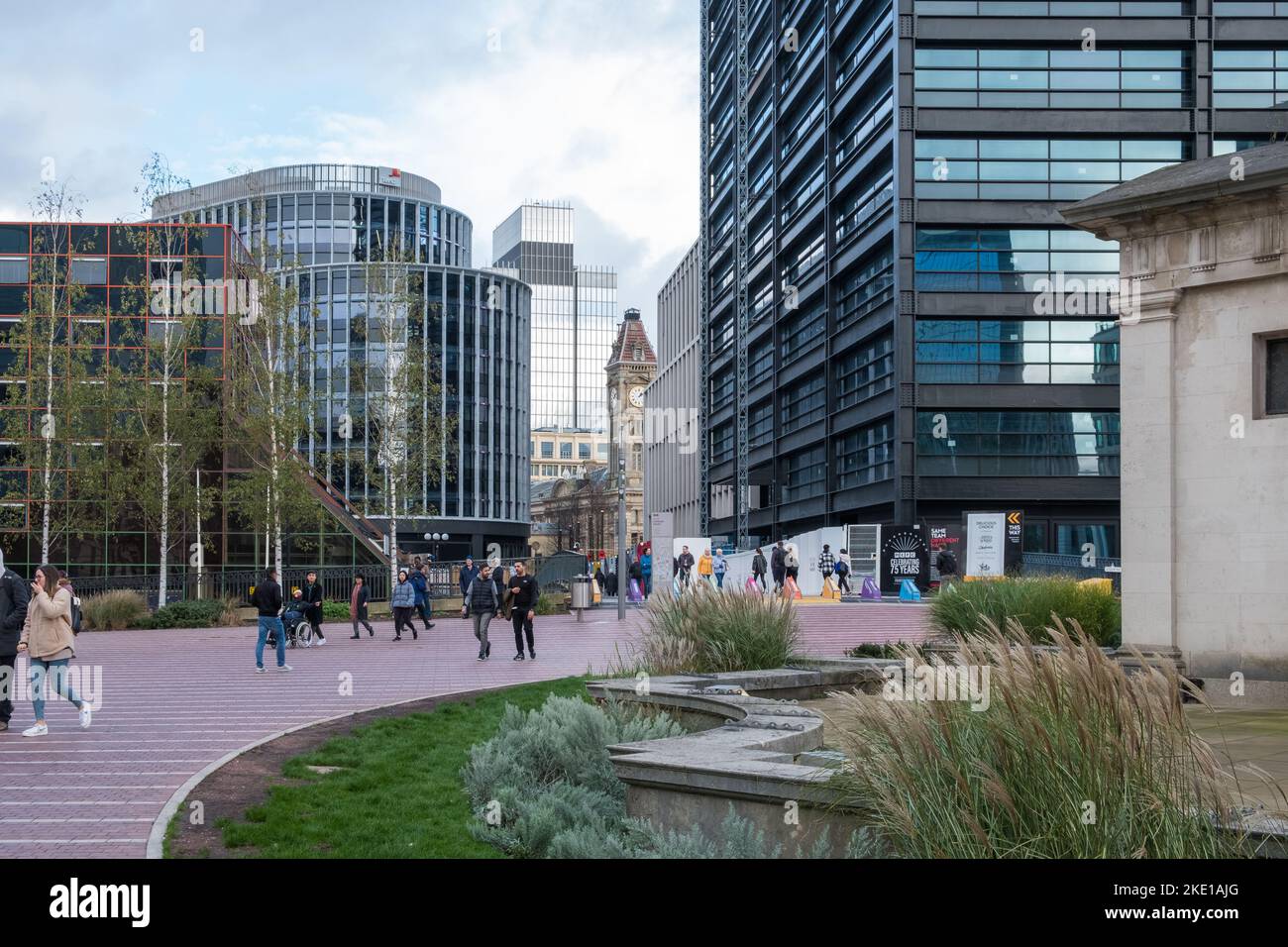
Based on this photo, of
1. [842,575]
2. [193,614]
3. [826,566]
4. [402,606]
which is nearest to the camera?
[402,606]

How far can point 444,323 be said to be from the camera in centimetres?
10088

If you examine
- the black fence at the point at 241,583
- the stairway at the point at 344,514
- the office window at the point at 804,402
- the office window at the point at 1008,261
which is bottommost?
the black fence at the point at 241,583

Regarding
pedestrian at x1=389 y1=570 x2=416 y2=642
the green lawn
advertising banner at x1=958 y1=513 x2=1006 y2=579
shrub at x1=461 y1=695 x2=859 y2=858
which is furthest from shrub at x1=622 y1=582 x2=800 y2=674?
advertising banner at x1=958 y1=513 x2=1006 y2=579

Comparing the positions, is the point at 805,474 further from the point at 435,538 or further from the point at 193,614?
the point at 193,614

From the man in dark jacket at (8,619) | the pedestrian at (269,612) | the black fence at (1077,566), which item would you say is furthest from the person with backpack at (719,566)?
the man in dark jacket at (8,619)

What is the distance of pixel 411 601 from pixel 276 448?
40.9 feet

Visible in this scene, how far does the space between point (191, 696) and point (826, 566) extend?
28.9m

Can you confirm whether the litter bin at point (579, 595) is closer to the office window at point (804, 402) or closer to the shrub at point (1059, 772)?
the office window at point (804, 402)

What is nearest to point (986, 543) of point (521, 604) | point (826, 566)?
point (826, 566)

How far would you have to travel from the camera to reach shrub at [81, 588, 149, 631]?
3384 cm

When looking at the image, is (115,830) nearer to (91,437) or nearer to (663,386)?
(91,437)

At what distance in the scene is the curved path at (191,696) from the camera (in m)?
8.38

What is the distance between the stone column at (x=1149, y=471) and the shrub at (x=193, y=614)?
27.7m

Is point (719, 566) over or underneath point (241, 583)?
over
